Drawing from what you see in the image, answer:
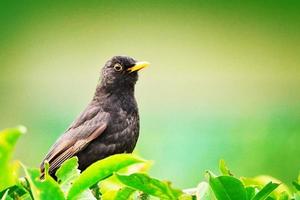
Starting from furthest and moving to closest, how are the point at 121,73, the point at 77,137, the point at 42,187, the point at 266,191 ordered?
the point at 121,73 < the point at 77,137 < the point at 266,191 < the point at 42,187

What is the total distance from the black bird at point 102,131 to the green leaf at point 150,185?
1985 mm

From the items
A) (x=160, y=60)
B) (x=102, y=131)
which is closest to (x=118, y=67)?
(x=102, y=131)

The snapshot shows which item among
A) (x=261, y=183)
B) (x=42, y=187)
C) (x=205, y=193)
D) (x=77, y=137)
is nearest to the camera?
(x=42, y=187)

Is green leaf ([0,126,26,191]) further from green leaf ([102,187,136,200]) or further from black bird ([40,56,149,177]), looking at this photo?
black bird ([40,56,149,177])

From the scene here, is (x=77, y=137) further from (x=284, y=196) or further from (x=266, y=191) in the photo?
(x=266, y=191)

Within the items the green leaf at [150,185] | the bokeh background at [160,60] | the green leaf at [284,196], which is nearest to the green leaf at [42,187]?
the green leaf at [150,185]

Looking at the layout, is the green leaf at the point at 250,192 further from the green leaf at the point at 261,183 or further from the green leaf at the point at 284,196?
the green leaf at the point at 261,183

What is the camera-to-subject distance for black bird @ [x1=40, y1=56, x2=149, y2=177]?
3.77 meters

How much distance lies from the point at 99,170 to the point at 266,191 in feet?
1.21

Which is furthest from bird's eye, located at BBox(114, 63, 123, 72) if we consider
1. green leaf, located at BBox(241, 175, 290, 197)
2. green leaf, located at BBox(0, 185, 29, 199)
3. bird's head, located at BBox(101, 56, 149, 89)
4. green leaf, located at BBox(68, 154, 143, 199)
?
green leaf, located at BBox(68, 154, 143, 199)

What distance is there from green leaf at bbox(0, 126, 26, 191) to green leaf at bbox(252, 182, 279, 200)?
536mm

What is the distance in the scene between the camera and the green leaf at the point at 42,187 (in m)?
1.50

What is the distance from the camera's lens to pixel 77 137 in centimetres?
385

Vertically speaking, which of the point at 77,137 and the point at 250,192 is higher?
the point at 77,137
